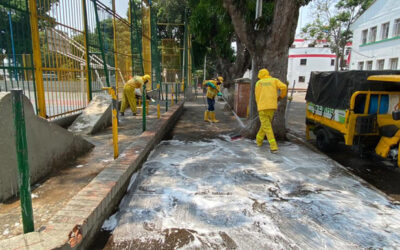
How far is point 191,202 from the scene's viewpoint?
345 centimetres

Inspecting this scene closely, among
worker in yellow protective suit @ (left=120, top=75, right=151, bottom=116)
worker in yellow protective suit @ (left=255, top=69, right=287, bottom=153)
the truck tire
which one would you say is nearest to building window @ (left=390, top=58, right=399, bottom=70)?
the truck tire

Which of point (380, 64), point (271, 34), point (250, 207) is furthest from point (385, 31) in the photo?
point (250, 207)

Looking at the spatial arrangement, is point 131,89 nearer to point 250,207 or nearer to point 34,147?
point 34,147

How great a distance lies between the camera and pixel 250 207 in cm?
337

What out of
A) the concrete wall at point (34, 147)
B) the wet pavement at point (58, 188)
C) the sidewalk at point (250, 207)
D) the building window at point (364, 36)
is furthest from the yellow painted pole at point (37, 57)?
the building window at point (364, 36)

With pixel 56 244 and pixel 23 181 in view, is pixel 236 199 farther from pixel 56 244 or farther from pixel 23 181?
pixel 23 181

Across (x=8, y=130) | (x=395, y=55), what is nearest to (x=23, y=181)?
(x=8, y=130)

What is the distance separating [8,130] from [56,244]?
1.58 meters

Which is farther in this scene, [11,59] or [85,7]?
[85,7]

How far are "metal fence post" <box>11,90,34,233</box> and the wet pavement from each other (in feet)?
0.77

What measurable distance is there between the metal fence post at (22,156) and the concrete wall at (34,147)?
1.03 m

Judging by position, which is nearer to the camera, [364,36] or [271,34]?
[271,34]

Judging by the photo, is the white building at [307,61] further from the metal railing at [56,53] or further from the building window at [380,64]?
the metal railing at [56,53]

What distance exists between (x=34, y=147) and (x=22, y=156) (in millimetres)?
1526
